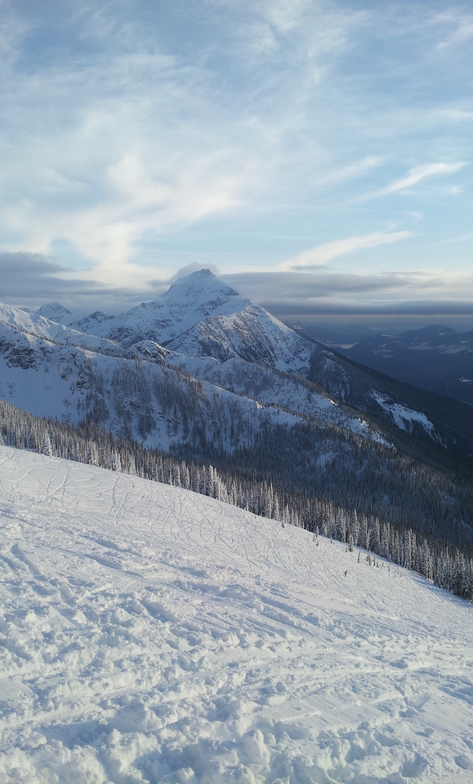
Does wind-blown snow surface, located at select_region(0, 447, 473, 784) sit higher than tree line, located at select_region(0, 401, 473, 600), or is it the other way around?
wind-blown snow surface, located at select_region(0, 447, 473, 784)

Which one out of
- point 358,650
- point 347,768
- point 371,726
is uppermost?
point 347,768

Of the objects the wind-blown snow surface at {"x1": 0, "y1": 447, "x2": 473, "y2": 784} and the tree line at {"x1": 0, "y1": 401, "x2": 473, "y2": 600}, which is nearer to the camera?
the wind-blown snow surface at {"x1": 0, "y1": 447, "x2": 473, "y2": 784}

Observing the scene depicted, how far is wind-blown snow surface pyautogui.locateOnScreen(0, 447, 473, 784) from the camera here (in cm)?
1099

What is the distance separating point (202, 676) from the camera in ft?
48.2

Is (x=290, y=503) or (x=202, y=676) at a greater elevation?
(x=202, y=676)

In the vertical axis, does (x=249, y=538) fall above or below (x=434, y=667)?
below

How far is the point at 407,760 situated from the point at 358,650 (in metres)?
8.48

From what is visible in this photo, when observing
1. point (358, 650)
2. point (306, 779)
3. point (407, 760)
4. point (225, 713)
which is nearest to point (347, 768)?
point (306, 779)

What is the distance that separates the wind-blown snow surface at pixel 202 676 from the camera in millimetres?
10992

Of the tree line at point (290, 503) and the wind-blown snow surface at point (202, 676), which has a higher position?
the wind-blown snow surface at point (202, 676)

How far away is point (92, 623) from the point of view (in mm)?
16703

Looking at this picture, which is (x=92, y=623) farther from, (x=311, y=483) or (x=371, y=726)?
(x=311, y=483)

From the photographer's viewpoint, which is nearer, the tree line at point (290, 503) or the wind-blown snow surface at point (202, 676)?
the wind-blown snow surface at point (202, 676)

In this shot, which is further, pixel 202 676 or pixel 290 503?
pixel 290 503
